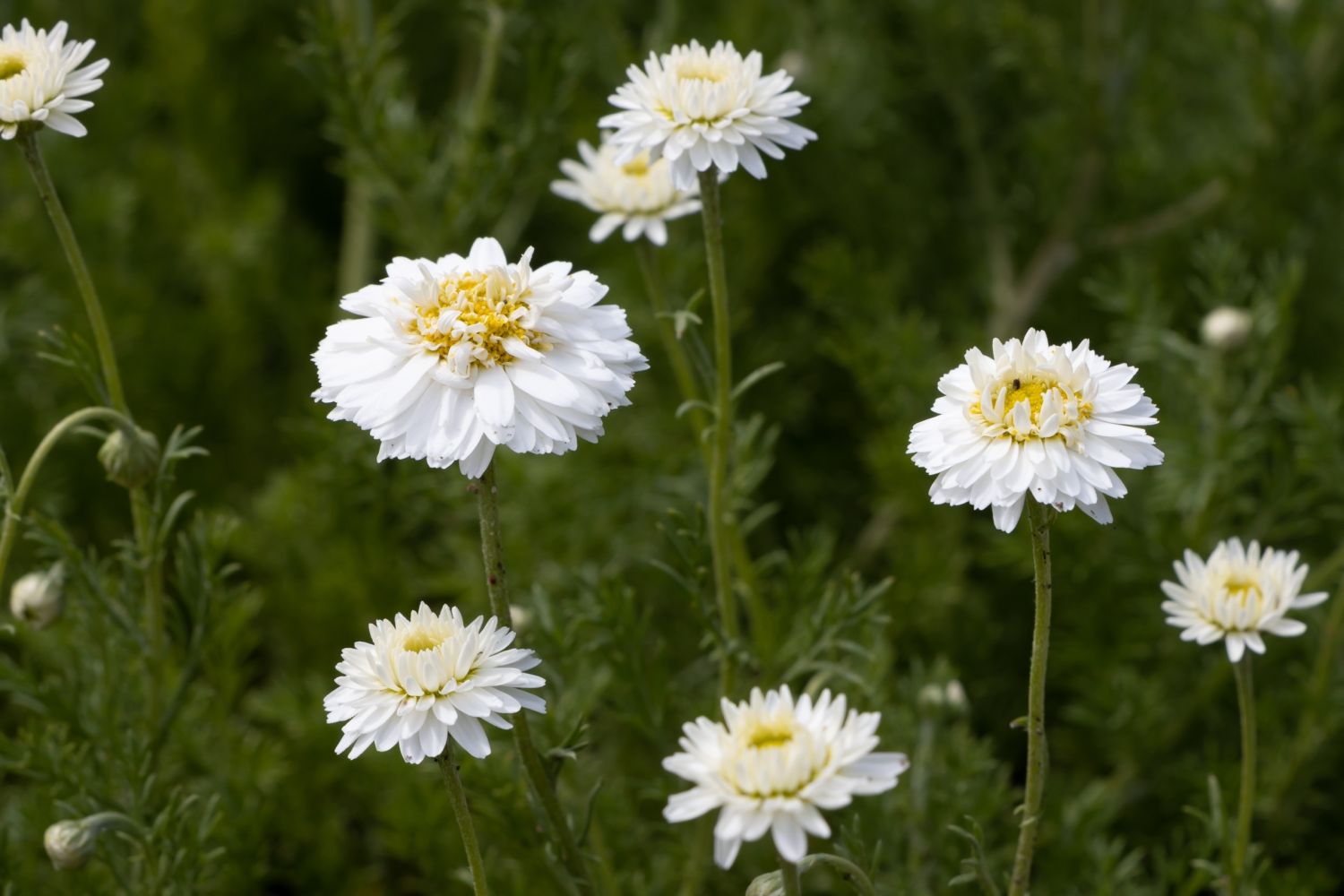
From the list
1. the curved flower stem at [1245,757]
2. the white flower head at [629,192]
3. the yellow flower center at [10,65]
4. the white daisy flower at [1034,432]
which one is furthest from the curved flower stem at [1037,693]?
the yellow flower center at [10,65]

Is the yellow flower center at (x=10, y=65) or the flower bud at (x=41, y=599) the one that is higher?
the yellow flower center at (x=10, y=65)

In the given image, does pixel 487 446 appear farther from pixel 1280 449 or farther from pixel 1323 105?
pixel 1323 105

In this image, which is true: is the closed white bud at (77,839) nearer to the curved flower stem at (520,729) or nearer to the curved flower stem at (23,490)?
the curved flower stem at (23,490)

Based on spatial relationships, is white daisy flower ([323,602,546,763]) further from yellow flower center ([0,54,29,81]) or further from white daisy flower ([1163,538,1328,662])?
yellow flower center ([0,54,29,81])

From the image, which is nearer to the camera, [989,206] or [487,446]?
[487,446]

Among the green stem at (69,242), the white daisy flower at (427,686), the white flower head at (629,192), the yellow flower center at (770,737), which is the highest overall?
the white flower head at (629,192)

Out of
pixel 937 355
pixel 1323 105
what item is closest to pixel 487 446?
pixel 937 355

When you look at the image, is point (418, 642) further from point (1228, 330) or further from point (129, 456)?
point (1228, 330)
